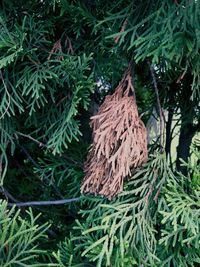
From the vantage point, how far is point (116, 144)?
109cm

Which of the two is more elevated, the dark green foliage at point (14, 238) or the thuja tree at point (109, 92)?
the thuja tree at point (109, 92)

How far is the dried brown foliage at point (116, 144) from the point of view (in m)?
1.08


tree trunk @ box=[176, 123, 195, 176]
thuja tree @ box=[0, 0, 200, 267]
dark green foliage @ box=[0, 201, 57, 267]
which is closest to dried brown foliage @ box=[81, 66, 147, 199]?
thuja tree @ box=[0, 0, 200, 267]

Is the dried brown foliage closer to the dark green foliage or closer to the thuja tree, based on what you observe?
the thuja tree

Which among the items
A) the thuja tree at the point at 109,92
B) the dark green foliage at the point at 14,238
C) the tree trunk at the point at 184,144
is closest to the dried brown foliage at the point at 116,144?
the thuja tree at the point at 109,92

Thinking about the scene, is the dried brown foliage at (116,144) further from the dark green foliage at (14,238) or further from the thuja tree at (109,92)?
the dark green foliage at (14,238)

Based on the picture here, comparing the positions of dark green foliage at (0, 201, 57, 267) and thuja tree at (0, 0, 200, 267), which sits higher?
thuja tree at (0, 0, 200, 267)

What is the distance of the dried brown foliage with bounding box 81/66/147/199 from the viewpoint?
108 centimetres

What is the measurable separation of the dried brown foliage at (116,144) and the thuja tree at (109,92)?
0.13 feet

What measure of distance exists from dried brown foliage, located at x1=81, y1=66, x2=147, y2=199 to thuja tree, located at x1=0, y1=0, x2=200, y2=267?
41 millimetres

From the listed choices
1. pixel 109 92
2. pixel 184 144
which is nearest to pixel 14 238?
pixel 109 92

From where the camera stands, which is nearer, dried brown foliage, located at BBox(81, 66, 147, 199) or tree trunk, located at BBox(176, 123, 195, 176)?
dried brown foliage, located at BBox(81, 66, 147, 199)

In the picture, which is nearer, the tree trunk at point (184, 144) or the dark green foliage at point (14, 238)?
the dark green foliage at point (14, 238)

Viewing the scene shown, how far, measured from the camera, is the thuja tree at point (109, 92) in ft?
Result: 3.50
